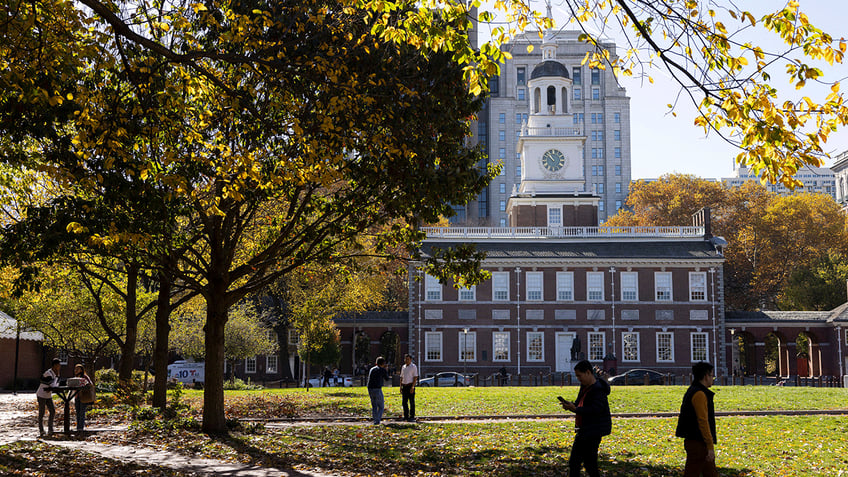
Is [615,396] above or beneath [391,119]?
beneath

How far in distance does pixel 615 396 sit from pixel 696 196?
4865cm

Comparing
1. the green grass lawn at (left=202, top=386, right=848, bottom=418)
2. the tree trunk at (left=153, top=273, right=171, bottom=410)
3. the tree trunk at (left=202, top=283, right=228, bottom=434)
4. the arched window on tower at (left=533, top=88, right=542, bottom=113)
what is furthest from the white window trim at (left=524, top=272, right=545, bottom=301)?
the tree trunk at (left=202, top=283, right=228, bottom=434)

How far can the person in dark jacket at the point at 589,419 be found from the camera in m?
9.51

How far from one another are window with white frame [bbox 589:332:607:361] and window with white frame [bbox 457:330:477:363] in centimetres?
754

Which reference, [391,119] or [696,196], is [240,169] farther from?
[696,196]

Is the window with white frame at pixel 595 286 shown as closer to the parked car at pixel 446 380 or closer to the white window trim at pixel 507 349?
the white window trim at pixel 507 349

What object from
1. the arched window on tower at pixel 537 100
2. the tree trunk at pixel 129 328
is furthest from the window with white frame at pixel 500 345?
the tree trunk at pixel 129 328

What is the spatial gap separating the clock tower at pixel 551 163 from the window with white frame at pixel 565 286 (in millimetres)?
5660

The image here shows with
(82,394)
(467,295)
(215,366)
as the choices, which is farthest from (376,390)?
(467,295)

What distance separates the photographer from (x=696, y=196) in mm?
72125

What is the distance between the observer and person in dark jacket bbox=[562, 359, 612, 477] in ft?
31.2

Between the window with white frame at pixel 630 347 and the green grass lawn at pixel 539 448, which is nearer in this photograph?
the green grass lawn at pixel 539 448

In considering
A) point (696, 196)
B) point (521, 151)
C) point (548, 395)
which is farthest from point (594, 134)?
point (548, 395)

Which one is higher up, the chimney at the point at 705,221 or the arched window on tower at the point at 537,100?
the arched window on tower at the point at 537,100
